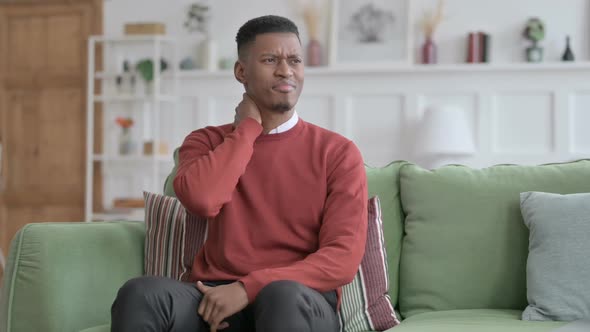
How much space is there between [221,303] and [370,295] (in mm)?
556

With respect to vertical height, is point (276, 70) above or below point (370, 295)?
above

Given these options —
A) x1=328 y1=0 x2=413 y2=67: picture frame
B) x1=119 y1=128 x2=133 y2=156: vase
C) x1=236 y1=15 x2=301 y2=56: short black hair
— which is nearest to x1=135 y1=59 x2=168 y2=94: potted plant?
x1=119 y1=128 x2=133 y2=156: vase

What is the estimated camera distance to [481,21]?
5.47 metres

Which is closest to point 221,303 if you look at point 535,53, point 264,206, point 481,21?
point 264,206

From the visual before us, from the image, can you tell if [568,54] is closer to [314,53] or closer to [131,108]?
[314,53]

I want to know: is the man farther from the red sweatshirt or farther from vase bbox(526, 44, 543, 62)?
vase bbox(526, 44, 543, 62)

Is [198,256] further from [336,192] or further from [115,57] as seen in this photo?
[115,57]

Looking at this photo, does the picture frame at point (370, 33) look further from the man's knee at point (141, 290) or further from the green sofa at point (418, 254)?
the man's knee at point (141, 290)

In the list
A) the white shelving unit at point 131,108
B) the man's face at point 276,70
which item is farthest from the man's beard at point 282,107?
the white shelving unit at point 131,108

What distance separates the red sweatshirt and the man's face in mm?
82

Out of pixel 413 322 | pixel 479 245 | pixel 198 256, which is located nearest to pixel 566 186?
pixel 479 245

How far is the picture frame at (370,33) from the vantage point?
18.2ft

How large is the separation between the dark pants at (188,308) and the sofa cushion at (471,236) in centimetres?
56

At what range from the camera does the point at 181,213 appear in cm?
240
